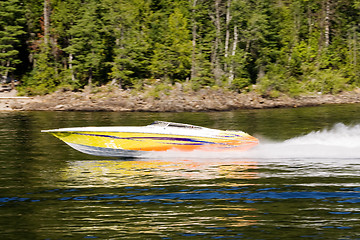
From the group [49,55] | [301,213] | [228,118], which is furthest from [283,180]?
[49,55]

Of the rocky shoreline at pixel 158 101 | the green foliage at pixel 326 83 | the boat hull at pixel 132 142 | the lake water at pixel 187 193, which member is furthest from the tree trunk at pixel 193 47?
the boat hull at pixel 132 142

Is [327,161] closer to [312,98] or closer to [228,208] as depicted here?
[228,208]

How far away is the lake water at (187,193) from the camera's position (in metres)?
10.9

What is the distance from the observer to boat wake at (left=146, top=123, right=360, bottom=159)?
19672 millimetres

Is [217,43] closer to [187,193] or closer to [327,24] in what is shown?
[327,24]

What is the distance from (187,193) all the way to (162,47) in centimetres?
4282

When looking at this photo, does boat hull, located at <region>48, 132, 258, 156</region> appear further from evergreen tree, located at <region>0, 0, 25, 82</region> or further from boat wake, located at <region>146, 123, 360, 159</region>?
evergreen tree, located at <region>0, 0, 25, 82</region>

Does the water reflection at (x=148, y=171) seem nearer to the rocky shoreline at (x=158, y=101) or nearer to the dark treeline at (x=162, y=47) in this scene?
the rocky shoreline at (x=158, y=101)

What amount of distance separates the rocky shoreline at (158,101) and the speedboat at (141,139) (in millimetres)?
25958

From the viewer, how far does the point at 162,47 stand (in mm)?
55344

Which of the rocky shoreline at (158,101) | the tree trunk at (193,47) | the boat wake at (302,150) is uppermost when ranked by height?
the tree trunk at (193,47)

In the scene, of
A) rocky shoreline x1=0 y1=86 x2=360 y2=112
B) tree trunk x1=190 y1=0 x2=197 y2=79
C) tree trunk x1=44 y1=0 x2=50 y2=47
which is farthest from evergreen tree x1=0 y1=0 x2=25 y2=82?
tree trunk x1=190 y1=0 x2=197 y2=79

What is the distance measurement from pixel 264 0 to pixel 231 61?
9182 mm

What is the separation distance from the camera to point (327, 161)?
18547mm
